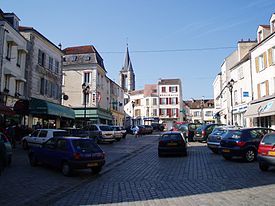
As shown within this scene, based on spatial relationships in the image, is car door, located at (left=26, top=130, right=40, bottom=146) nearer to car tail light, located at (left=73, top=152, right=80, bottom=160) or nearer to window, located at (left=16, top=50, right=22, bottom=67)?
car tail light, located at (left=73, top=152, right=80, bottom=160)

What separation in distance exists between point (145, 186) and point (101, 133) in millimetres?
19164

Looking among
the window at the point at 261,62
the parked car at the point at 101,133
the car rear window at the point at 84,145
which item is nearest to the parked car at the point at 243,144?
the car rear window at the point at 84,145

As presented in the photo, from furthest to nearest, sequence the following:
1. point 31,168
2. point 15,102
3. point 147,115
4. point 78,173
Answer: point 147,115, point 15,102, point 31,168, point 78,173

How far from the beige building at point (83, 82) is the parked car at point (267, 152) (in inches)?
1460

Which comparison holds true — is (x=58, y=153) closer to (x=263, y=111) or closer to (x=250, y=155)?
(x=250, y=155)

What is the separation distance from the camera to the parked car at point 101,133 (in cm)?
2818

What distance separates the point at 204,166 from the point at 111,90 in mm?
47929

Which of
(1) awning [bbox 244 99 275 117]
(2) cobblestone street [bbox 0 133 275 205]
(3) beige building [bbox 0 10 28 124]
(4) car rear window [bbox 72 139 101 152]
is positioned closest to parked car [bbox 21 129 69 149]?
(3) beige building [bbox 0 10 28 124]

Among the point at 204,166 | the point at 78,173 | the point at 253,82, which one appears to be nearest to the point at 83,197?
the point at 78,173

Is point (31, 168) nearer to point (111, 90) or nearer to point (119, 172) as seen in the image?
point (119, 172)

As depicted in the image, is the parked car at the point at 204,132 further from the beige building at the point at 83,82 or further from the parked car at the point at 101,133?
the beige building at the point at 83,82

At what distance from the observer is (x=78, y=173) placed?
1221 centimetres

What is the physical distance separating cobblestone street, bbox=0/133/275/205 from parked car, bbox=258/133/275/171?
1.24 feet

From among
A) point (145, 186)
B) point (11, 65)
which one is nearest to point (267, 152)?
point (145, 186)
